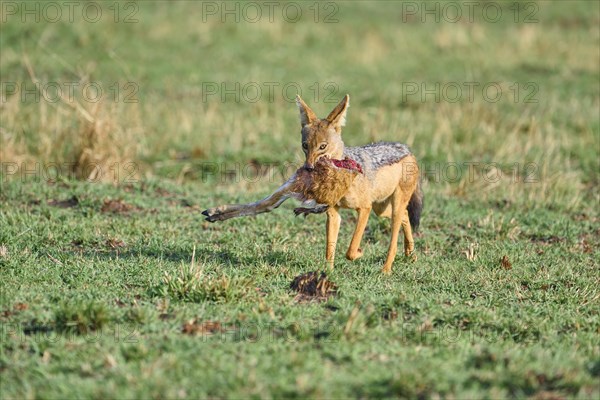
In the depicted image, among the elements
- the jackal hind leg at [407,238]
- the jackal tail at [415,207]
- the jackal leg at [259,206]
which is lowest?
the jackal hind leg at [407,238]

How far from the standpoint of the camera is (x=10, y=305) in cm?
668

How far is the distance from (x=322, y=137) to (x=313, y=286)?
1301mm

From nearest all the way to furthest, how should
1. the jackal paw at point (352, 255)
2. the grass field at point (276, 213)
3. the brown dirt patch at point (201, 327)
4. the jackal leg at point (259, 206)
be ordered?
the grass field at point (276, 213) → the brown dirt patch at point (201, 327) → the jackal leg at point (259, 206) → the jackal paw at point (352, 255)

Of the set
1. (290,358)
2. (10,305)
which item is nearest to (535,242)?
(290,358)

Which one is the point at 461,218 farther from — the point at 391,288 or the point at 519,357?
the point at 519,357

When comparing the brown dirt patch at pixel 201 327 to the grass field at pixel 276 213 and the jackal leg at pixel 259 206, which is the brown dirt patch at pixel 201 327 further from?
the jackal leg at pixel 259 206

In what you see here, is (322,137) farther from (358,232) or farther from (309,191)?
(358,232)

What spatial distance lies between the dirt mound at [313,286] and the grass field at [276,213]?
0.30 ft

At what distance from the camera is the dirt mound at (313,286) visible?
7.22 meters

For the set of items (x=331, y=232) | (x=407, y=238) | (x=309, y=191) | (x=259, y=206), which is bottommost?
(x=407, y=238)

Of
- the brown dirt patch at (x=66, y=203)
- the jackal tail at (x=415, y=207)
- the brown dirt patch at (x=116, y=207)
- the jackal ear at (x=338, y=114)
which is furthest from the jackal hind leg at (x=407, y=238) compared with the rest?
the brown dirt patch at (x=66, y=203)

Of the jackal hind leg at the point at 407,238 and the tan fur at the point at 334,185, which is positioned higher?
the tan fur at the point at 334,185

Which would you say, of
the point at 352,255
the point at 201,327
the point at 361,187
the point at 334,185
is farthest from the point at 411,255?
the point at 201,327

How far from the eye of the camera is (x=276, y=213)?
10.4 meters
